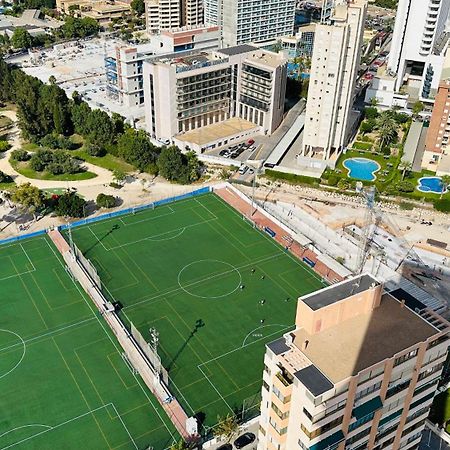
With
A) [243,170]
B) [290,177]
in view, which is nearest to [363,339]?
[290,177]

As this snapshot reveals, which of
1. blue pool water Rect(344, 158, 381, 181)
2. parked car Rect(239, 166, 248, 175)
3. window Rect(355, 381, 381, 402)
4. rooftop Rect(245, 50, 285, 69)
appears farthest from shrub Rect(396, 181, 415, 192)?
window Rect(355, 381, 381, 402)

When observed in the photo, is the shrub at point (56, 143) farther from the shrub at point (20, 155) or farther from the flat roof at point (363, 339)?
the flat roof at point (363, 339)

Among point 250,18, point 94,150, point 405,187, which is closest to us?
point 405,187

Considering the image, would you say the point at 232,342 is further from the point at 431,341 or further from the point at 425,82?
the point at 425,82

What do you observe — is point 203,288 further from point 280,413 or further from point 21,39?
point 21,39

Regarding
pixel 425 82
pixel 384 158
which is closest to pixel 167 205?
pixel 384 158

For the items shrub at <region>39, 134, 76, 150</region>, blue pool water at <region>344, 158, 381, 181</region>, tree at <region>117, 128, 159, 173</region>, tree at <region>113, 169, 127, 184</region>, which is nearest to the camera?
tree at <region>113, 169, 127, 184</region>

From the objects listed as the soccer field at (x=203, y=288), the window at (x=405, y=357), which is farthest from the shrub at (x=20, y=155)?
the window at (x=405, y=357)

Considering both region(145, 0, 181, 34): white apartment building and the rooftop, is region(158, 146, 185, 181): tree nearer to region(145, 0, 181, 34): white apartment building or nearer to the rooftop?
the rooftop
